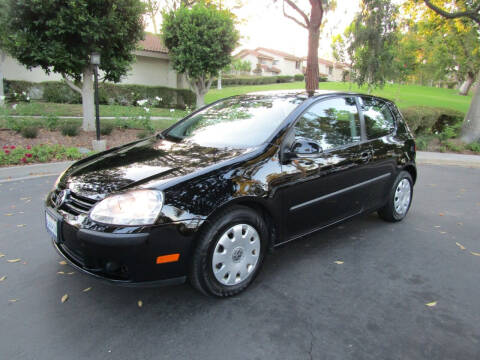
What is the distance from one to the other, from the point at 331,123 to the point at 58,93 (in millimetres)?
17394

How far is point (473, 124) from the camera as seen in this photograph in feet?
40.0

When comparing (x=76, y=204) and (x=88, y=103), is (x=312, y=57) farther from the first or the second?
(x=76, y=204)

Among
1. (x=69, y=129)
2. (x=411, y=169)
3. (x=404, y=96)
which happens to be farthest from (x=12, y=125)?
(x=404, y=96)

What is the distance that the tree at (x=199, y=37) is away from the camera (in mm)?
15469

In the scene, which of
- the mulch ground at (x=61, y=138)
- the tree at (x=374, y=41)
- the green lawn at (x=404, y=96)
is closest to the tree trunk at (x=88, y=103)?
the mulch ground at (x=61, y=138)

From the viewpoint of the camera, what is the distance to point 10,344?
2.21m

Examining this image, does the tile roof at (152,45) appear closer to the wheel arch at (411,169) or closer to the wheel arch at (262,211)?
the wheel arch at (411,169)

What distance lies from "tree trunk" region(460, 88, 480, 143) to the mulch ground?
11222mm

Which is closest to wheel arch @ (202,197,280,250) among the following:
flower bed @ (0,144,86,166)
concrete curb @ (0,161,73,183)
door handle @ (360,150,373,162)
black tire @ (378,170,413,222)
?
door handle @ (360,150,373,162)

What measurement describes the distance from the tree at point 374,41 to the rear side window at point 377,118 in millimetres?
9541

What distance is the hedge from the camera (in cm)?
1712

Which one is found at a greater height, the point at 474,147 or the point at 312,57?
the point at 312,57

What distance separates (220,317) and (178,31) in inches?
609

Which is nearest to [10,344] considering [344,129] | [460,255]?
[344,129]
